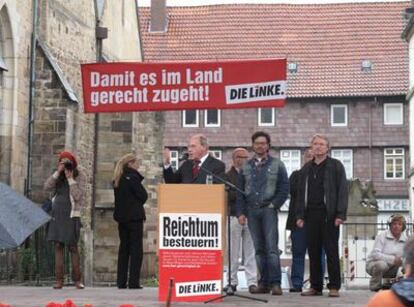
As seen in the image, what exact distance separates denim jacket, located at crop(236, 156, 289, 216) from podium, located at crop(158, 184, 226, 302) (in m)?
1.32

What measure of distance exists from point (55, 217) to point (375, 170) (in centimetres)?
3898

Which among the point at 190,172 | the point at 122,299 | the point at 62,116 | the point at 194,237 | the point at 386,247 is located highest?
the point at 62,116

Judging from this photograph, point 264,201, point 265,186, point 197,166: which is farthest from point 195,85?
point 264,201

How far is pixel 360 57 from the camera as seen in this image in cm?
5394

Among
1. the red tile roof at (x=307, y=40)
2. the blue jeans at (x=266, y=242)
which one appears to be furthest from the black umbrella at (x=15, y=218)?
the red tile roof at (x=307, y=40)

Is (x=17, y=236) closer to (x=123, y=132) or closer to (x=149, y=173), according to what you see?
(x=123, y=132)

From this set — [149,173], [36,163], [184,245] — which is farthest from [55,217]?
[149,173]

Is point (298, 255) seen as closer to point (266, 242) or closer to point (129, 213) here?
point (266, 242)

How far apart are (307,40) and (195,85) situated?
148ft

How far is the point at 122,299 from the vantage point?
35.4ft

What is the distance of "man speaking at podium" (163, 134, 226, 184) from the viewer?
1166cm

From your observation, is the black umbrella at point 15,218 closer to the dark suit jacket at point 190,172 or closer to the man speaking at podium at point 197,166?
the man speaking at podium at point 197,166

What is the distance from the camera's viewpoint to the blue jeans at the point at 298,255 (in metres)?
12.6

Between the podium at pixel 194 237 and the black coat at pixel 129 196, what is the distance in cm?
250
